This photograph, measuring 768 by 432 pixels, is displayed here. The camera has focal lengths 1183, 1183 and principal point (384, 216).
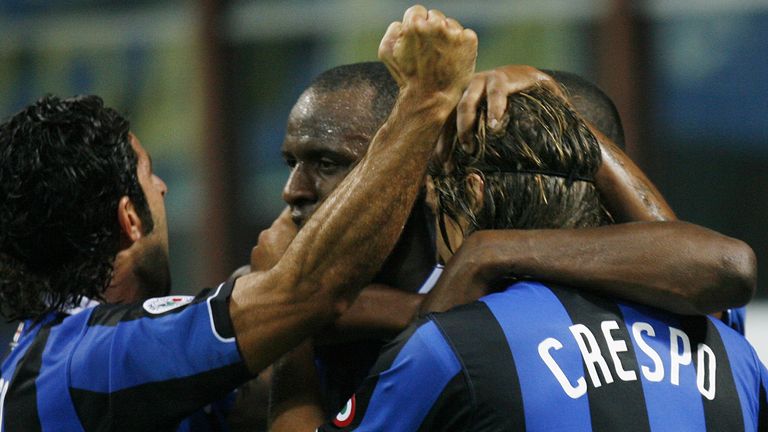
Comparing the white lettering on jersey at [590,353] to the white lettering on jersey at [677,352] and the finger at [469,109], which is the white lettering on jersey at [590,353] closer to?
the white lettering on jersey at [677,352]

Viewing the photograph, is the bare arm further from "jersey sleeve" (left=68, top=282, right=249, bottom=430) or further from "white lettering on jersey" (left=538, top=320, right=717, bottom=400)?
"white lettering on jersey" (left=538, top=320, right=717, bottom=400)

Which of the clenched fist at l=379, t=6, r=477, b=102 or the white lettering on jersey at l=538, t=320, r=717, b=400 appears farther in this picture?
the clenched fist at l=379, t=6, r=477, b=102

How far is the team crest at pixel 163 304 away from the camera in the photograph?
7.55ft

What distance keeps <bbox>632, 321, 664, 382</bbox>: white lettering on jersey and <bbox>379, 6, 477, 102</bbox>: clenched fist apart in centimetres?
53

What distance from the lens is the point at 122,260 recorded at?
2.56m

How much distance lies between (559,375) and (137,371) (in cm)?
82

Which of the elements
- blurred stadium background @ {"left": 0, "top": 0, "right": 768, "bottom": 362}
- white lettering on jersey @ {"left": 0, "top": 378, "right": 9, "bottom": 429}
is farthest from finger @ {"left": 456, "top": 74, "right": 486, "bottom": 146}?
blurred stadium background @ {"left": 0, "top": 0, "right": 768, "bottom": 362}

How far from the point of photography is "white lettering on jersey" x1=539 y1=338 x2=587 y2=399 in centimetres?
185

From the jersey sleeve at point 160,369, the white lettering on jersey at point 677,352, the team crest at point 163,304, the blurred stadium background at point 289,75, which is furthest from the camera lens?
the blurred stadium background at point 289,75

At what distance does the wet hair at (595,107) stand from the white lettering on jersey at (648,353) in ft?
3.19

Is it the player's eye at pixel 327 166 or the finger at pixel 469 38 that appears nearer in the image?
the finger at pixel 469 38

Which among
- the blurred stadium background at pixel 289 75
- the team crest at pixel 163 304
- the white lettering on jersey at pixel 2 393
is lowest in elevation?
the blurred stadium background at pixel 289 75

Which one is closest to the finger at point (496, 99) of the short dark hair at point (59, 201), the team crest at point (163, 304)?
the team crest at point (163, 304)

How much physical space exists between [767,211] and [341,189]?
4.72 meters
